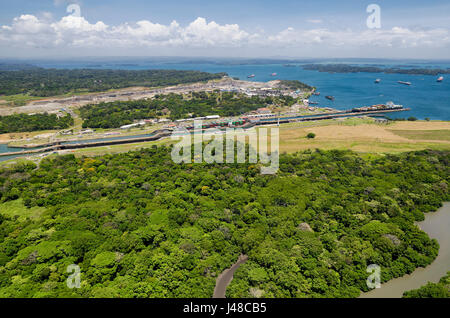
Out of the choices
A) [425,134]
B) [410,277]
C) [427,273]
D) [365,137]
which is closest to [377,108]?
[425,134]

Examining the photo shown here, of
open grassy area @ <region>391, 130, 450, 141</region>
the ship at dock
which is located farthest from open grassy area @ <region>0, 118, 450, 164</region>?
the ship at dock

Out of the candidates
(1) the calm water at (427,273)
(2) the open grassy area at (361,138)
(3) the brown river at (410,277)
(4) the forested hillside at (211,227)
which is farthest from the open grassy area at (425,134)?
(3) the brown river at (410,277)

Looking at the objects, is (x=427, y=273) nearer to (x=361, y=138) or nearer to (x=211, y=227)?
(x=211, y=227)

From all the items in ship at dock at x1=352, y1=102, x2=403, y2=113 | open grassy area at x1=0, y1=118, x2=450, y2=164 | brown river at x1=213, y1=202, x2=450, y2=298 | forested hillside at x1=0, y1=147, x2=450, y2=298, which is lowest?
brown river at x1=213, y1=202, x2=450, y2=298

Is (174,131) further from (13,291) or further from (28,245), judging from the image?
(13,291)

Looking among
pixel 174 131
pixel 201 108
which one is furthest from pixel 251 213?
Answer: pixel 201 108

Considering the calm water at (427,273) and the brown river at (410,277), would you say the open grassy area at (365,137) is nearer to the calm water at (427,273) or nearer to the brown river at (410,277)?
the calm water at (427,273)

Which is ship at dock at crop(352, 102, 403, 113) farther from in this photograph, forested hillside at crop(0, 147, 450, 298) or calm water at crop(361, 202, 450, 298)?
calm water at crop(361, 202, 450, 298)
